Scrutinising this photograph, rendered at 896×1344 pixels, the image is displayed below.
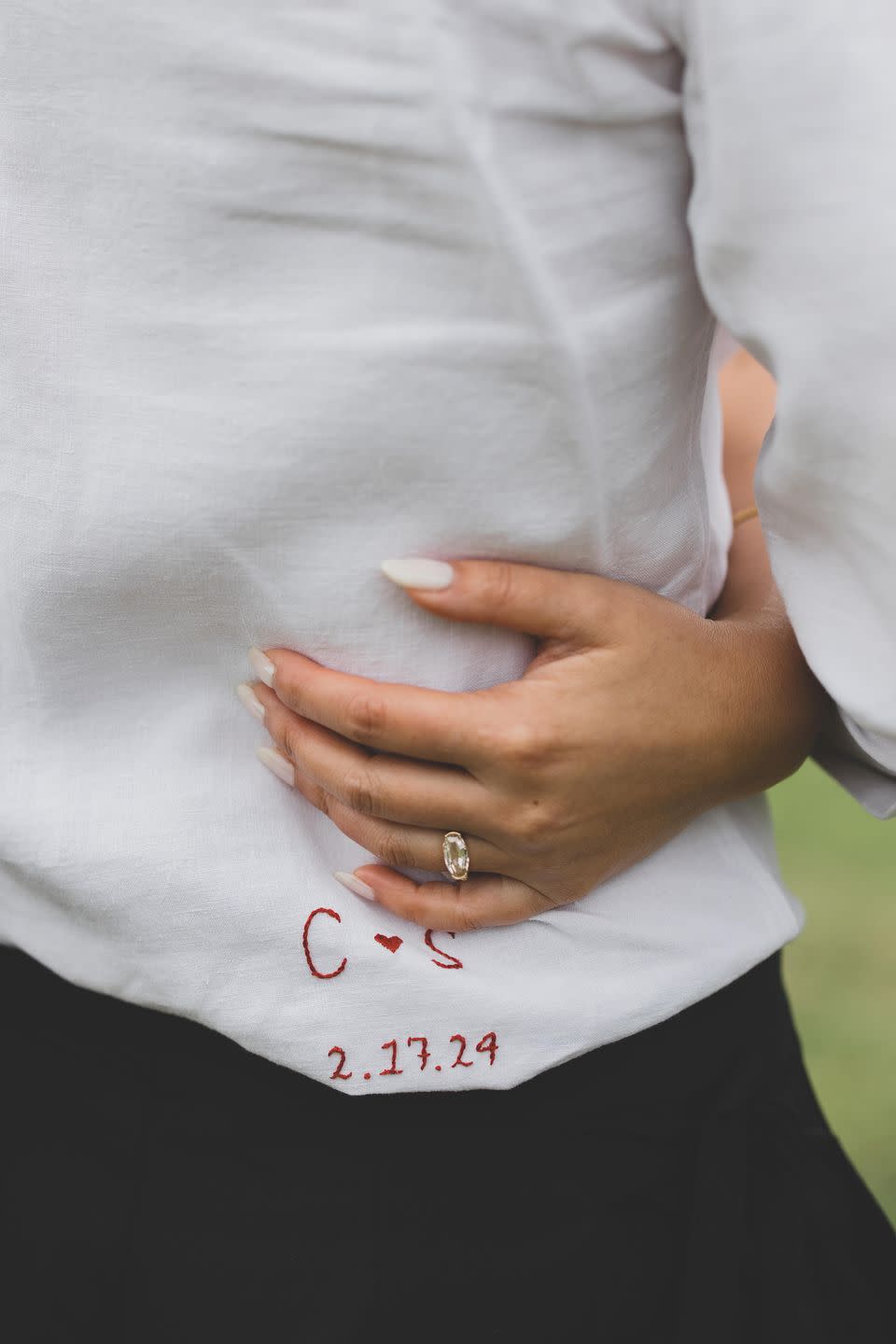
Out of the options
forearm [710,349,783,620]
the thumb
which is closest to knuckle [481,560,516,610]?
the thumb

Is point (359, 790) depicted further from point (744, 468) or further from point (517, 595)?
point (744, 468)

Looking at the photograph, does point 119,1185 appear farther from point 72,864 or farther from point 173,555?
point 173,555

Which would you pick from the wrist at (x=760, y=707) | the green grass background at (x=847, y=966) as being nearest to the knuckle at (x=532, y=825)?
the wrist at (x=760, y=707)

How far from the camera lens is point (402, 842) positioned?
724 millimetres

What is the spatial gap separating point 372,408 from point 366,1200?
17.8 inches

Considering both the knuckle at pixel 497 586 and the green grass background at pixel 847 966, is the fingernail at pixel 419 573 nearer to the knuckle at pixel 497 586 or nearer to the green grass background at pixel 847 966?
the knuckle at pixel 497 586

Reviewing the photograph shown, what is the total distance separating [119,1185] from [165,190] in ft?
1.83

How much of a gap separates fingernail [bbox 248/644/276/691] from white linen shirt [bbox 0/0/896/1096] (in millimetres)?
13

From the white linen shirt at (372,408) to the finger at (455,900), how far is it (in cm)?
2

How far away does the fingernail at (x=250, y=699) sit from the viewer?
71cm

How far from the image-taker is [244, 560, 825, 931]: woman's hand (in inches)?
26.6

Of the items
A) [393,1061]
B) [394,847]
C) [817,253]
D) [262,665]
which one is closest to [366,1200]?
[393,1061]

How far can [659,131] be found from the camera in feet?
1.95

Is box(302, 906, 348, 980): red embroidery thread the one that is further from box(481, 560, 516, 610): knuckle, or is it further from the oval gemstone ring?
box(481, 560, 516, 610): knuckle
